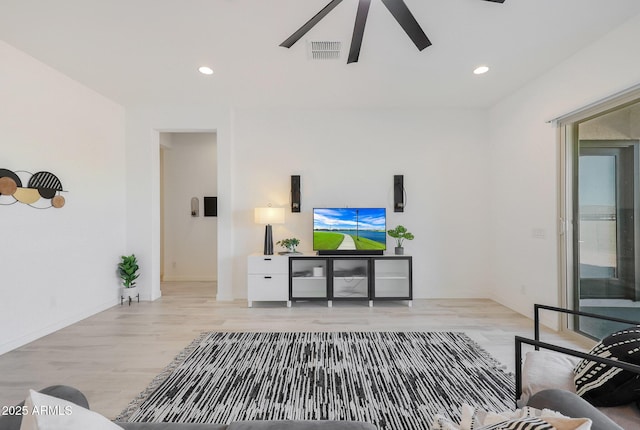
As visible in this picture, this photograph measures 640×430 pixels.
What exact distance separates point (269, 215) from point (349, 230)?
1119 mm

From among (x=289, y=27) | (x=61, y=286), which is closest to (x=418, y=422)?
(x=289, y=27)

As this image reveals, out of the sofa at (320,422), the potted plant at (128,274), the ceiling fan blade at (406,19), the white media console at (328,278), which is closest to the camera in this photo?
the sofa at (320,422)

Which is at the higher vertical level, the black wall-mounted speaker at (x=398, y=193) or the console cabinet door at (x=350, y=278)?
the black wall-mounted speaker at (x=398, y=193)

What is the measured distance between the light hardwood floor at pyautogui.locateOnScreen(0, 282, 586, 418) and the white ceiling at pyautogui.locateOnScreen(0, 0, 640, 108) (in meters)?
2.76

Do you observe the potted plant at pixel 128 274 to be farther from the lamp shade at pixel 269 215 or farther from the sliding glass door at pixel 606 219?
the sliding glass door at pixel 606 219

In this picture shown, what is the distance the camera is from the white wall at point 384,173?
15.0 feet

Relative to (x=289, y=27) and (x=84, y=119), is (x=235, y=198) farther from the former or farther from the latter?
(x=289, y=27)

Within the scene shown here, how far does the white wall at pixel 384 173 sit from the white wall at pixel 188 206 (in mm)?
1516

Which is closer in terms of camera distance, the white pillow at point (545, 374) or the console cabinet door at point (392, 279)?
the white pillow at point (545, 374)

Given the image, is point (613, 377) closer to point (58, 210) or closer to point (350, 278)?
point (350, 278)

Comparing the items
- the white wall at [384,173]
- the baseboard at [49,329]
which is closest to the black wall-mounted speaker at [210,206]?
the white wall at [384,173]

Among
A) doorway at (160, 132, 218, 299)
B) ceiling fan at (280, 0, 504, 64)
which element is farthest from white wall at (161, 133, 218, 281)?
ceiling fan at (280, 0, 504, 64)

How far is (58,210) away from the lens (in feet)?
11.1

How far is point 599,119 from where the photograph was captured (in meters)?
2.85
